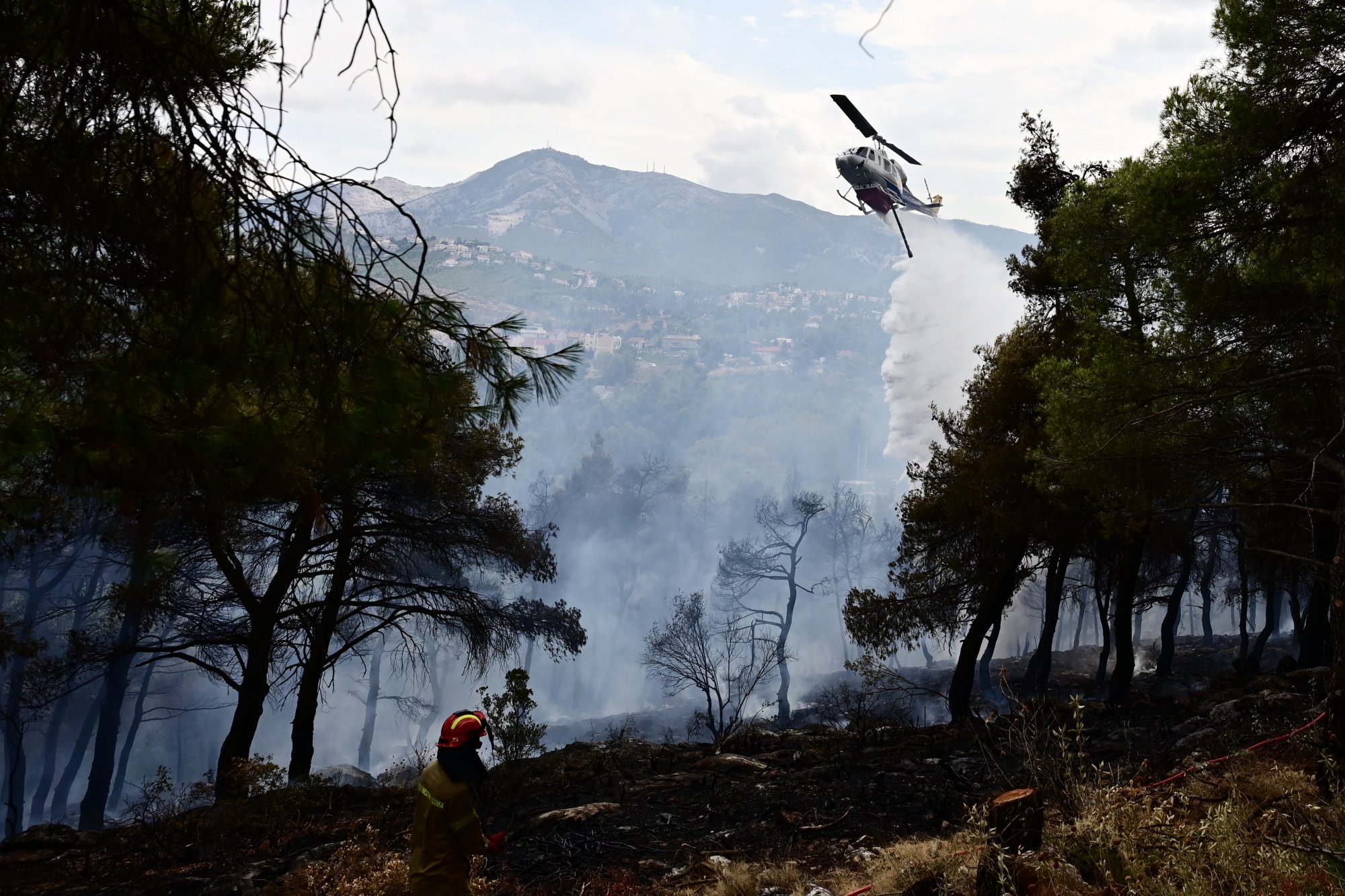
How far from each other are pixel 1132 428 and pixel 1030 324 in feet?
19.9

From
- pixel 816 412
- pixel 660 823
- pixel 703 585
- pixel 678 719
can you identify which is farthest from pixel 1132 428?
pixel 816 412

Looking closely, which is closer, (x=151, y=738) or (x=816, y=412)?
(x=151, y=738)

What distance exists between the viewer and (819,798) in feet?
29.3

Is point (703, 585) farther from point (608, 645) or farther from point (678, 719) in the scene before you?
point (678, 719)

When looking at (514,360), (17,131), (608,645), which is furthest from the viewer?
(608,645)

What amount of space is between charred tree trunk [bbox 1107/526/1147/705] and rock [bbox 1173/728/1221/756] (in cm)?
374

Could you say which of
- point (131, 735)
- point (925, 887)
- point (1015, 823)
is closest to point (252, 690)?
point (925, 887)

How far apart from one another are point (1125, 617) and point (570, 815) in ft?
31.0

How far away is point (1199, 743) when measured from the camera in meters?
9.30

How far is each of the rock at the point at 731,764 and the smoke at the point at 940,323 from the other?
108301 mm

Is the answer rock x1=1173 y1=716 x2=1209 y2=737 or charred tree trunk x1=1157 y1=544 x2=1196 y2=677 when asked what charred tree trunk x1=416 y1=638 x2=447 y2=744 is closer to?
charred tree trunk x1=1157 y1=544 x2=1196 y2=677

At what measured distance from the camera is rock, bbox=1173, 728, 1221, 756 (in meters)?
8.81

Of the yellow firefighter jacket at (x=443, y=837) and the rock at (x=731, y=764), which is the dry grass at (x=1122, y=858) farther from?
the rock at (x=731, y=764)

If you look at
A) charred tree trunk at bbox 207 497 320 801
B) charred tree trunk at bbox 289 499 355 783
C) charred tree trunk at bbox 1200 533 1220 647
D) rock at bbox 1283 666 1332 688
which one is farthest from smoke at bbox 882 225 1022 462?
charred tree trunk at bbox 207 497 320 801
